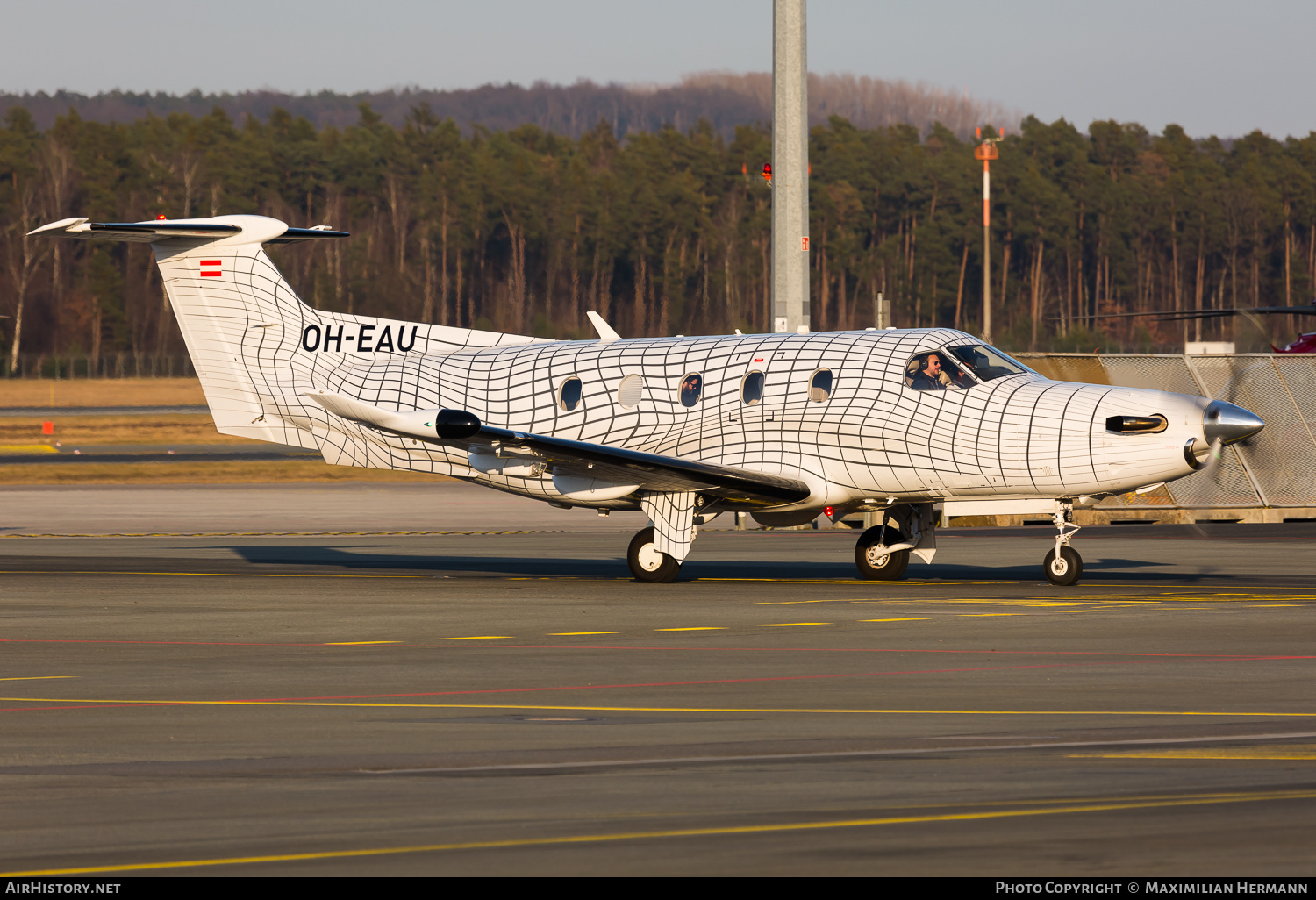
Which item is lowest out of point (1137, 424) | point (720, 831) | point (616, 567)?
point (616, 567)

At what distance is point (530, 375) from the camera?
20.8 meters

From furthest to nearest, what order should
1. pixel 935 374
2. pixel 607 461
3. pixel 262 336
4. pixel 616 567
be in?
pixel 262 336 < pixel 616 567 < pixel 935 374 < pixel 607 461

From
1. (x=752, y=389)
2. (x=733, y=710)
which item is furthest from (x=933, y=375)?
(x=733, y=710)

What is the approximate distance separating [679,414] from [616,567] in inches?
127

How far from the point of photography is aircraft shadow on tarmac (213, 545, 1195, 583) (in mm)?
20406

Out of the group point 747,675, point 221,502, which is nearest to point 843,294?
point 221,502

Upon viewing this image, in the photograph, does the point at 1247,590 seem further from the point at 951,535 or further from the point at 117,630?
the point at 117,630

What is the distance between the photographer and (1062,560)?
1850 cm

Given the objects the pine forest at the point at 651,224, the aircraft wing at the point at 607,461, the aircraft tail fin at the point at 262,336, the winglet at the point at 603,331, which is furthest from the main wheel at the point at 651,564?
the pine forest at the point at 651,224

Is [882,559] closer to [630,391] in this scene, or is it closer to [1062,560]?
[1062,560]

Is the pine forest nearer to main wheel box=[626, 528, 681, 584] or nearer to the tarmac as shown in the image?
main wheel box=[626, 528, 681, 584]

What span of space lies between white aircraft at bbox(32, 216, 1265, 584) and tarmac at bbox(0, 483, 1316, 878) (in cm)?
128

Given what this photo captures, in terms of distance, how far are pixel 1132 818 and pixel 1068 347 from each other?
9998cm

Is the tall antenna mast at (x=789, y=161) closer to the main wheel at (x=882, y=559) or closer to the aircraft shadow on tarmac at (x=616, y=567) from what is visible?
the aircraft shadow on tarmac at (x=616, y=567)
